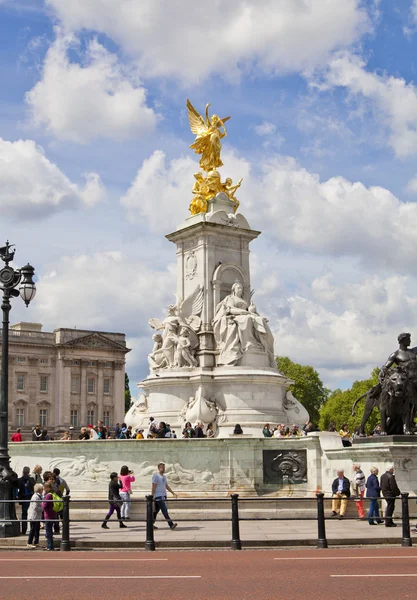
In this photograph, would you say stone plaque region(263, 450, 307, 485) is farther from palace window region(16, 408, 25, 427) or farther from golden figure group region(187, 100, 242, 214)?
palace window region(16, 408, 25, 427)

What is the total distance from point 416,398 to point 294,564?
427 inches

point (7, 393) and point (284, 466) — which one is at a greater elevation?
point (7, 393)

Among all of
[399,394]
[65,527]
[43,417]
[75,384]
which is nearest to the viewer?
[65,527]

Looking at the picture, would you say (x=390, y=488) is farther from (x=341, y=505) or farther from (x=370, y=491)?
(x=341, y=505)

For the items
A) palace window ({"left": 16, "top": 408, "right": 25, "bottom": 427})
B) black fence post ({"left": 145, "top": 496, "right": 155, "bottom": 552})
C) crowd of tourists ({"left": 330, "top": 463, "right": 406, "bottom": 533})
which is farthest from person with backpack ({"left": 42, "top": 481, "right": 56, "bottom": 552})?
palace window ({"left": 16, "top": 408, "right": 25, "bottom": 427})

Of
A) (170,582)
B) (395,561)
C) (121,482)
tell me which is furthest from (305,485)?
(170,582)

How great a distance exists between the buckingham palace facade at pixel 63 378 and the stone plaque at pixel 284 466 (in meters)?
93.0

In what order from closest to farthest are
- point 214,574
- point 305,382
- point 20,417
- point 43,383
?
1. point 214,574
2. point 305,382
3. point 20,417
4. point 43,383

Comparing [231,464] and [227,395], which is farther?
[227,395]

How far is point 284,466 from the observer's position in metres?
28.8

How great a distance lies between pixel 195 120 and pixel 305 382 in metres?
63.8

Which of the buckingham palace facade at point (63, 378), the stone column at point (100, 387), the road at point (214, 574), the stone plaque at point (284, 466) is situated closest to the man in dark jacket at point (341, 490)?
the stone plaque at point (284, 466)

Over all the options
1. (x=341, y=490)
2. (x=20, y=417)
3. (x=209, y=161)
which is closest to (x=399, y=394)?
(x=341, y=490)

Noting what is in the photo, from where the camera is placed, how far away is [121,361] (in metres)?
Answer: 132
